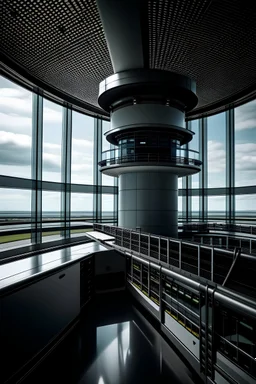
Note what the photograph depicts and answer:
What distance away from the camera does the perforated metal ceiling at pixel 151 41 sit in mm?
8523

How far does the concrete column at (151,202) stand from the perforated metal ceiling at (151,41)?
6.27 m

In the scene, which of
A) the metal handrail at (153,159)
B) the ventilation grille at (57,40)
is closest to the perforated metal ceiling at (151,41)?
the ventilation grille at (57,40)

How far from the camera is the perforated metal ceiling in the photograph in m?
8.52

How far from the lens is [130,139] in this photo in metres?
12.1

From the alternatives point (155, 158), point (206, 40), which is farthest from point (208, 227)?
point (206, 40)

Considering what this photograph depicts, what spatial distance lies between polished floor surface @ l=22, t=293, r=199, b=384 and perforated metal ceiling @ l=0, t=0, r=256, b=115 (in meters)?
12.1

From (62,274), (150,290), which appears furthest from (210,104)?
(62,274)

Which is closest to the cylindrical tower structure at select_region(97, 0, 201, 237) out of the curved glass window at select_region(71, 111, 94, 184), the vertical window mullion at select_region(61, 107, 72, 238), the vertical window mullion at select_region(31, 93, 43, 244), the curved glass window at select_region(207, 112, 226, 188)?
the vertical window mullion at select_region(31, 93, 43, 244)

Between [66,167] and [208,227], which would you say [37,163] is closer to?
[66,167]

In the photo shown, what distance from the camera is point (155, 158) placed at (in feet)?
36.7

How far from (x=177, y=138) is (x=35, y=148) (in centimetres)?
946

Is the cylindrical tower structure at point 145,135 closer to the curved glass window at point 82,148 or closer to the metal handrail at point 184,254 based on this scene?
the metal handrail at point 184,254

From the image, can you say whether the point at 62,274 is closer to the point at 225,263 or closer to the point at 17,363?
the point at 17,363

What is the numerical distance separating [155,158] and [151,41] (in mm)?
5460
